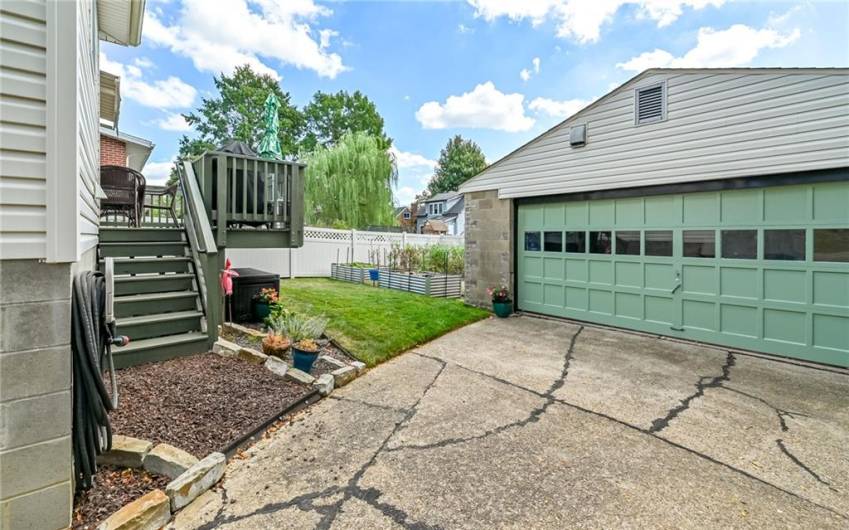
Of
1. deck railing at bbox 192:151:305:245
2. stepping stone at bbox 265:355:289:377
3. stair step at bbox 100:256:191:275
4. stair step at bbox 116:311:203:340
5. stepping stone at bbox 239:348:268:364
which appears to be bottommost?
stepping stone at bbox 265:355:289:377

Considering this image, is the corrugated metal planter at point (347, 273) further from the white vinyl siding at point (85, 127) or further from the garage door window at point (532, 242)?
the white vinyl siding at point (85, 127)

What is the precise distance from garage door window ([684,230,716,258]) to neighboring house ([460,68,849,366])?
0.02 metres

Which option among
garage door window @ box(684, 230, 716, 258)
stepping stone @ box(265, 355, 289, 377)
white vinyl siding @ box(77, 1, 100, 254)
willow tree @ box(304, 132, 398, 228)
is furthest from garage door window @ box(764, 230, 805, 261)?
willow tree @ box(304, 132, 398, 228)

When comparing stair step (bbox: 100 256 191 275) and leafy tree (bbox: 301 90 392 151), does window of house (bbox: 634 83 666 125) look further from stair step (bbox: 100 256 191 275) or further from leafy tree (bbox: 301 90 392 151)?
leafy tree (bbox: 301 90 392 151)

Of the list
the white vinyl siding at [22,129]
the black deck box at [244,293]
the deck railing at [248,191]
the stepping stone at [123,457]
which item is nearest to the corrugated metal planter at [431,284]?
the black deck box at [244,293]

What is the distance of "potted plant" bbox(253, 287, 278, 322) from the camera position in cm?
538

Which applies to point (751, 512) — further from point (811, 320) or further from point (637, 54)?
point (637, 54)

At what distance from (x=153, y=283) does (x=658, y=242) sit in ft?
22.8

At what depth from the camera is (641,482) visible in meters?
2.40

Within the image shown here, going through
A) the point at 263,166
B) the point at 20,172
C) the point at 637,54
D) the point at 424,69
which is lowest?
the point at 20,172

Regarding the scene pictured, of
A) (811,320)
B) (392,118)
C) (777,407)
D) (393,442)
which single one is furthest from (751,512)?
(392,118)

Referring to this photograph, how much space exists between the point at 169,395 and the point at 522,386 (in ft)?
10.7

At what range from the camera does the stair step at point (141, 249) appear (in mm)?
4566

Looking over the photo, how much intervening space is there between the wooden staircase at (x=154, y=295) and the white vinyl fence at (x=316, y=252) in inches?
211
